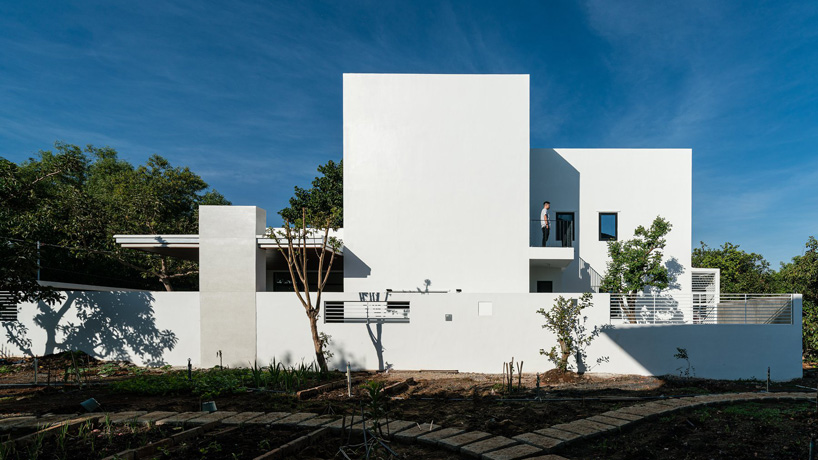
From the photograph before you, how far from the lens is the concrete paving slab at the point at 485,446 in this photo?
13.3 feet

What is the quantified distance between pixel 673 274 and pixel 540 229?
4809mm

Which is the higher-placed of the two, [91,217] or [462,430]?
[91,217]

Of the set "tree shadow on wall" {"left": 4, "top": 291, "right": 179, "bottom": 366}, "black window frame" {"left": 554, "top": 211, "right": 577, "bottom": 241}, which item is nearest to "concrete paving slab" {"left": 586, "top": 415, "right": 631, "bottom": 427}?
"black window frame" {"left": 554, "top": 211, "right": 577, "bottom": 241}

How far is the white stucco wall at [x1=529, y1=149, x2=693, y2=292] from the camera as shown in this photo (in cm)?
1440

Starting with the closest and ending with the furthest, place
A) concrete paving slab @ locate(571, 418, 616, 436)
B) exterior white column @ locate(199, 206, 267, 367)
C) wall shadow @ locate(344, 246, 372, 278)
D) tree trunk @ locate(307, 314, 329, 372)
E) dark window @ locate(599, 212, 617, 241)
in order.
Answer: concrete paving slab @ locate(571, 418, 616, 436) < tree trunk @ locate(307, 314, 329, 372) < exterior white column @ locate(199, 206, 267, 367) < wall shadow @ locate(344, 246, 372, 278) < dark window @ locate(599, 212, 617, 241)

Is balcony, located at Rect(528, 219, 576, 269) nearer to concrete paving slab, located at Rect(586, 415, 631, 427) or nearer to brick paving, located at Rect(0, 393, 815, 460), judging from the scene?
brick paving, located at Rect(0, 393, 815, 460)

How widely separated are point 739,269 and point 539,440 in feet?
79.9

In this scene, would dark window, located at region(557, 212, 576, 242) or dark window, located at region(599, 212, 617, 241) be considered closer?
dark window, located at region(557, 212, 576, 242)

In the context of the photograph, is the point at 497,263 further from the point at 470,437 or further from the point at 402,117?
the point at 470,437

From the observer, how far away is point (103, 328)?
10844 millimetres

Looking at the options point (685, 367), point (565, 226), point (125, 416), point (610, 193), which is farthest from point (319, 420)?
point (610, 193)

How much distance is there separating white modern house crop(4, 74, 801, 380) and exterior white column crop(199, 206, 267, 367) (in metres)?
0.03

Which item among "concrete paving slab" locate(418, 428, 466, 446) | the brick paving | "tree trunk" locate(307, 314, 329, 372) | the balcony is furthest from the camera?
the balcony

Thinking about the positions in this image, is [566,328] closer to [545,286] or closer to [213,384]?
[545,286]
